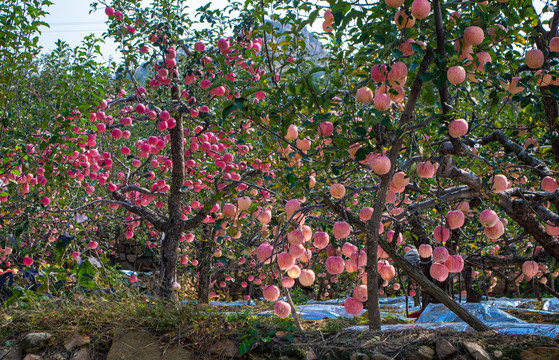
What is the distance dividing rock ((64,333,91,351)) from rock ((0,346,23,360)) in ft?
1.28

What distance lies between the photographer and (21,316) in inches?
129

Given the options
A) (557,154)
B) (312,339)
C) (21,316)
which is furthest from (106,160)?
(557,154)

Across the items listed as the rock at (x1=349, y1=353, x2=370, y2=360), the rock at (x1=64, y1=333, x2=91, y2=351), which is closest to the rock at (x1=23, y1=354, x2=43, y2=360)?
the rock at (x1=64, y1=333, x2=91, y2=351)

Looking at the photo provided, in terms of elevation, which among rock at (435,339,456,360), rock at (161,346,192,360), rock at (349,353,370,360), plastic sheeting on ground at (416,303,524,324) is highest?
rock at (435,339,456,360)

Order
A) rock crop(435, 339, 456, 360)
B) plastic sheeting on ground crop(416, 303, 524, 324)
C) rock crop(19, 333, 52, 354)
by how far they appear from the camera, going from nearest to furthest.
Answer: rock crop(435, 339, 456, 360) < rock crop(19, 333, 52, 354) < plastic sheeting on ground crop(416, 303, 524, 324)

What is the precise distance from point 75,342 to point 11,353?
0.54 meters

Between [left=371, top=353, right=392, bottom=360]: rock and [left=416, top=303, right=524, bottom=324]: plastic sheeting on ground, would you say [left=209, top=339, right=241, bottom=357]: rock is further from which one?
[left=416, top=303, right=524, bottom=324]: plastic sheeting on ground

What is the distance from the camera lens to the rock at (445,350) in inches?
91.6

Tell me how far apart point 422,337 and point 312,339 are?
0.69m

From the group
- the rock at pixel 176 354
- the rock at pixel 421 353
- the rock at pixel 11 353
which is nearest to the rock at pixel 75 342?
the rock at pixel 11 353

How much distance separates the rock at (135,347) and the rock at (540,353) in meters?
2.22

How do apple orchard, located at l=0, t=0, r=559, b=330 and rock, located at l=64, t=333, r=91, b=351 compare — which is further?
rock, located at l=64, t=333, r=91, b=351

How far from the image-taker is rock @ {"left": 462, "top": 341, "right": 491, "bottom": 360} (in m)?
2.27

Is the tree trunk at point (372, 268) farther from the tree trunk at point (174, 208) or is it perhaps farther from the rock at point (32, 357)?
the tree trunk at point (174, 208)
